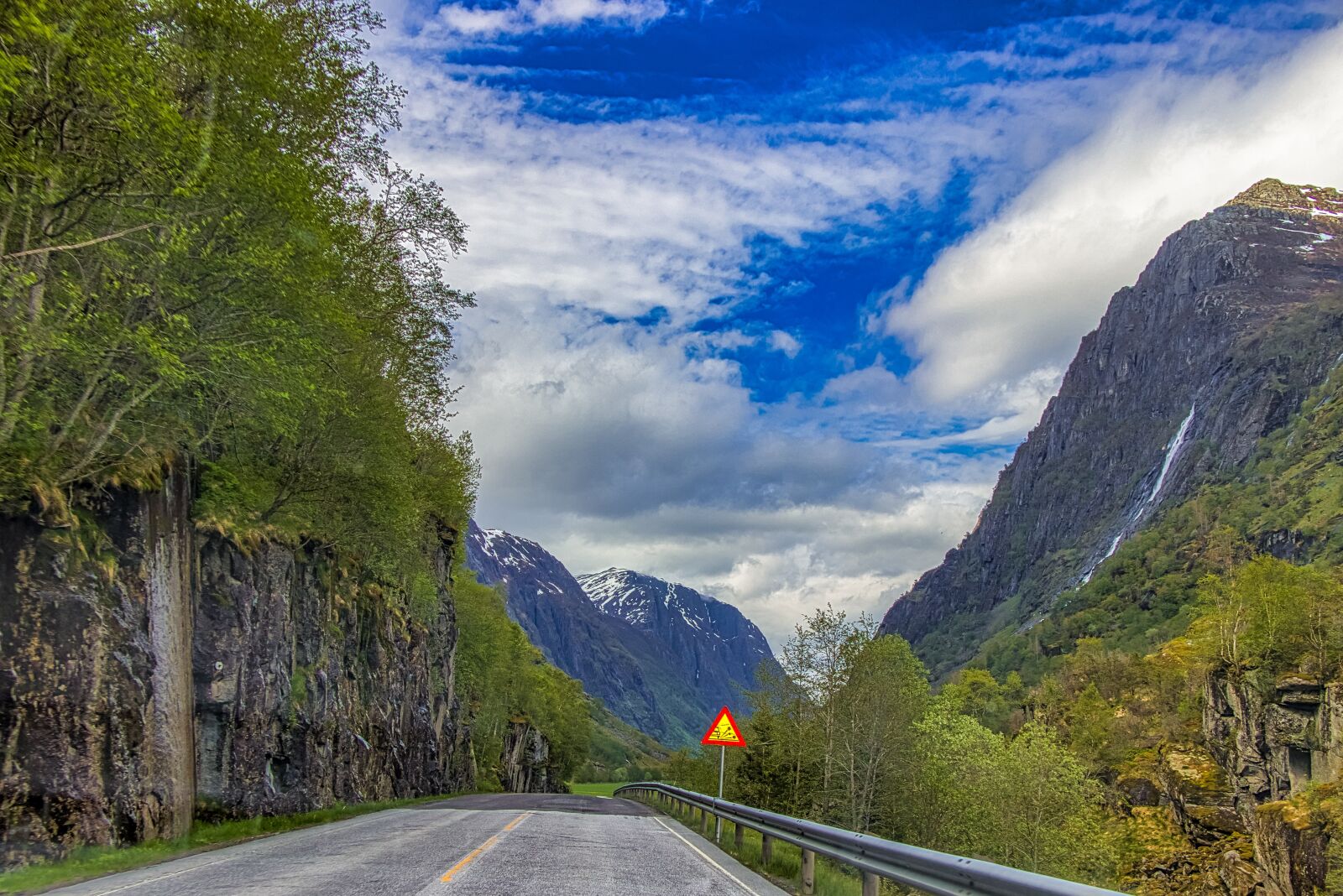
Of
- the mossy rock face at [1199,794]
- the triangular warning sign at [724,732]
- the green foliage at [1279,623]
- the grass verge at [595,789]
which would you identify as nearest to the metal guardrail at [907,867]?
the triangular warning sign at [724,732]

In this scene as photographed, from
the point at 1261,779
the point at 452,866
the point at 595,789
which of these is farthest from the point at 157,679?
the point at 595,789

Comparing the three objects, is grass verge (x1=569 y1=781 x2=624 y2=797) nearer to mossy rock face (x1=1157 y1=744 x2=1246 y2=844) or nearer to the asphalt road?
mossy rock face (x1=1157 y1=744 x2=1246 y2=844)

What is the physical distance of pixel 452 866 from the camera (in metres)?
10.9

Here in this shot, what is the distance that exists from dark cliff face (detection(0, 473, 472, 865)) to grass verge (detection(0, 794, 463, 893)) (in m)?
0.32

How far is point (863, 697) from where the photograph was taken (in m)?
38.7

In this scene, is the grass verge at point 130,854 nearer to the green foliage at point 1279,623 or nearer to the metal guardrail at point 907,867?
the metal guardrail at point 907,867

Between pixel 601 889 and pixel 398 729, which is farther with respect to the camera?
pixel 398 729

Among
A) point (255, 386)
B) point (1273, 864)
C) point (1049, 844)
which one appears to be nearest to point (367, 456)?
point (255, 386)

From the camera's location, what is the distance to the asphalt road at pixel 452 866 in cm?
905

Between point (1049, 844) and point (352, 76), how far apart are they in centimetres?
4707

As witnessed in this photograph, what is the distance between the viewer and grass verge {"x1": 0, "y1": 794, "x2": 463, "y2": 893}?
10.0 metres

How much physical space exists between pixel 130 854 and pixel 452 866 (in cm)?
513

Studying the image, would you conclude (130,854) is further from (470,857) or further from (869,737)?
(869,737)

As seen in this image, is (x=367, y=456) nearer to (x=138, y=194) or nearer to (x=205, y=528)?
(x=205, y=528)
